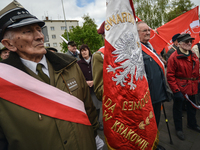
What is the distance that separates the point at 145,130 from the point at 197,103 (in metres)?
2.29

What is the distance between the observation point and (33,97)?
1.05m

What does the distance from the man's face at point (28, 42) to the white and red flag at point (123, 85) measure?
0.72m

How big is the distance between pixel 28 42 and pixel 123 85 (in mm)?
1049

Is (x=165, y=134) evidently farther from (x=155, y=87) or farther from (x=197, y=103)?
(x=155, y=87)

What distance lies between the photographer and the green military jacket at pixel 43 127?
922mm

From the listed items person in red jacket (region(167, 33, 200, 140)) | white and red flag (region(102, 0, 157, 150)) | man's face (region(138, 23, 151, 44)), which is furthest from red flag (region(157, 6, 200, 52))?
white and red flag (region(102, 0, 157, 150))

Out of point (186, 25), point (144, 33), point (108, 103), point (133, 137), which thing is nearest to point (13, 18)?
point (108, 103)

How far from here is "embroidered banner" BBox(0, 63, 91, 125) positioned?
98cm

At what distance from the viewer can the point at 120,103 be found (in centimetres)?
135

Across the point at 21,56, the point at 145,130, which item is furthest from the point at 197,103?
the point at 21,56

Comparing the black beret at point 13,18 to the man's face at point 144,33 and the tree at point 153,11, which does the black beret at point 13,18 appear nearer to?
the man's face at point 144,33

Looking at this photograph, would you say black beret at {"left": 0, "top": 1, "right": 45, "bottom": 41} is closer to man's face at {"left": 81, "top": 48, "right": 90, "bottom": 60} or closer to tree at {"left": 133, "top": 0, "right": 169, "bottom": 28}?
man's face at {"left": 81, "top": 48, "right": 90, "bottom": 60}

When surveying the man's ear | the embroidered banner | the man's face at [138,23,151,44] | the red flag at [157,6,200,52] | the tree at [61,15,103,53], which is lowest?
the embroidered banner

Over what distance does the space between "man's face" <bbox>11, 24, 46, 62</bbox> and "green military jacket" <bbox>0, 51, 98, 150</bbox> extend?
0.08 m
